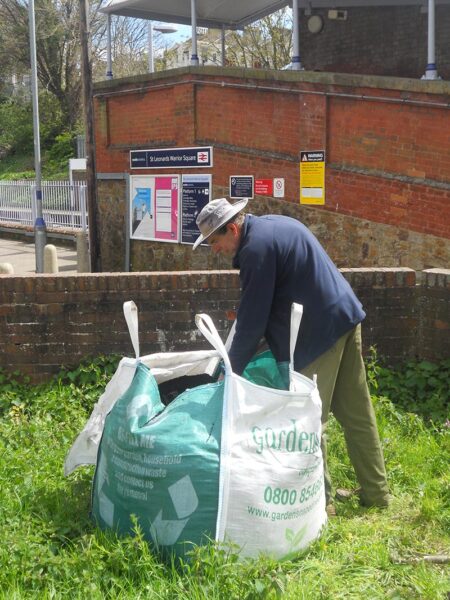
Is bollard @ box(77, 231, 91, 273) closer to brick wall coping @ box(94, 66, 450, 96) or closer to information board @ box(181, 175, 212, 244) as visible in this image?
brick wall coping @ box(94, 66, 450, 96)

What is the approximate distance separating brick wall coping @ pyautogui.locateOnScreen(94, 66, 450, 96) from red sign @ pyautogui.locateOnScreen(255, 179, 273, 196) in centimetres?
162

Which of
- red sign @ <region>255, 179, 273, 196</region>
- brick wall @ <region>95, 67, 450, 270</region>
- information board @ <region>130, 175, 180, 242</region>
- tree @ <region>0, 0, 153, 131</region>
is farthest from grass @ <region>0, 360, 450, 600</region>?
tree @ <region>0, 0, 153, 131</region>

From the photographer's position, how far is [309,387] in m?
3.71

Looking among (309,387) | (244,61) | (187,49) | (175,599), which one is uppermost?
(187,49)

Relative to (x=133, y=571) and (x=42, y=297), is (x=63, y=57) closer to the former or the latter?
(x=42, y=297)

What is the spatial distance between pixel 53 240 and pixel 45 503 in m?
22.5

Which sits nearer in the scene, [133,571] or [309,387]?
[133,571]

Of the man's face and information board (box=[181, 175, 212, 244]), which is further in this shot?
information board (box=[181, 175, 212, 244])

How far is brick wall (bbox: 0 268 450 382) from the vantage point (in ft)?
19.7

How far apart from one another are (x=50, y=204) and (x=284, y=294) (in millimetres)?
23594

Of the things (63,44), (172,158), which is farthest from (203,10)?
(63,44)

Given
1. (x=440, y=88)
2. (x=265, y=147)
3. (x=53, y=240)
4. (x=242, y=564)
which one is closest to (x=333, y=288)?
(x=242, y=564)

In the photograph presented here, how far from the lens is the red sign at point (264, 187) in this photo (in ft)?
41.9

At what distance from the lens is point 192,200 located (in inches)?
545
